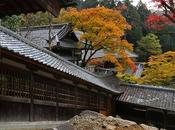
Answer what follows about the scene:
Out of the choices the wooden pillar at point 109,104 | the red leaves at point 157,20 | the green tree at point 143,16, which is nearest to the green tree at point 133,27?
the green tree at point 143,16

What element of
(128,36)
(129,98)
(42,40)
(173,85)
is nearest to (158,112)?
(129,98)

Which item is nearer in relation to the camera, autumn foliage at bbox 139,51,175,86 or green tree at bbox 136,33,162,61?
autumn foliage at bbox 139,51,175,86

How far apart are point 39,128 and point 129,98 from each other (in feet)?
50.3

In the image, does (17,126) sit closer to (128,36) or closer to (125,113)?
(125,113)

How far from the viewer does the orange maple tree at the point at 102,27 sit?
32812 millimetres

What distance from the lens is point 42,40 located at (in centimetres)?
3638

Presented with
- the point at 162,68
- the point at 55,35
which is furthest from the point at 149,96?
the point at 55,35

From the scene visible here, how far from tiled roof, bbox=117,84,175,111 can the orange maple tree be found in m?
4.13

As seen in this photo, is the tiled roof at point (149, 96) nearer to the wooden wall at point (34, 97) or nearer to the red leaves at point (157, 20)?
the red leaves at point (157, 20)

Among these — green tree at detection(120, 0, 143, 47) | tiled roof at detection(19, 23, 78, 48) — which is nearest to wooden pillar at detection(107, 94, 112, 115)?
tiled roof at detection(19, 23, 78, 48)

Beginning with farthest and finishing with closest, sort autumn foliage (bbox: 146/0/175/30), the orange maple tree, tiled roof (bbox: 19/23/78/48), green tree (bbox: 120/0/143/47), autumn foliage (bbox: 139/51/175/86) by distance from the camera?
green tree (bbox: 120/0/143/47), tiled roof (bbox: 19/23/78/48), the orange maple tree, autumn foliage (bbox: 139/51/175/86), autumn foliage (bbox: 146/0/175/30)

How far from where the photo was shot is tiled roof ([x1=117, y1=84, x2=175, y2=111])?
27484 millimetres

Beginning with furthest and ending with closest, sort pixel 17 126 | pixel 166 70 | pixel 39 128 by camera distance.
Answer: pixel 166 70
pixel 39 128
pixel 17 126

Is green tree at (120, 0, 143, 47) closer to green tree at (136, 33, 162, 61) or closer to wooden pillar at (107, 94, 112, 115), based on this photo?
green tree at (136, 33, 162, 61)
